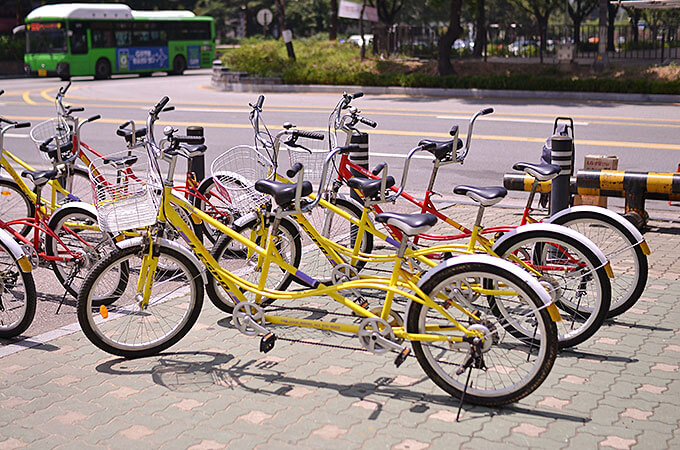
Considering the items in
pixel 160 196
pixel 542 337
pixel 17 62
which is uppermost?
pixel 17 62

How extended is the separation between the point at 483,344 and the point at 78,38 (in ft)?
112

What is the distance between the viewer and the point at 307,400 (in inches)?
171

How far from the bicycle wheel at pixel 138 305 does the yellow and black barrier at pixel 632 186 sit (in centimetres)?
394

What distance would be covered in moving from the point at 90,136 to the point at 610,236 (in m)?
12.3

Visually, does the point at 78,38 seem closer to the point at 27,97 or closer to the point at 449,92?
the point at 27,97

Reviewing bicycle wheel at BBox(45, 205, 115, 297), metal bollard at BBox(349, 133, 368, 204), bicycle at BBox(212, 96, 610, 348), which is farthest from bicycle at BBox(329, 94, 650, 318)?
bicycle wheel at BBox(45, 205, 115, 297)

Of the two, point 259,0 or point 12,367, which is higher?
point 259,0

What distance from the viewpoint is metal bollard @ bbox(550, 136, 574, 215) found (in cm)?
636

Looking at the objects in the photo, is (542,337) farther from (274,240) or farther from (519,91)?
(519,91)

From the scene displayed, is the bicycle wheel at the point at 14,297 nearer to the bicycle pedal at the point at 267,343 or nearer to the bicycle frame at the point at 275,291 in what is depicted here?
the bicycle frame at the point at 275,291

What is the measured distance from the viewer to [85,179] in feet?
25.5

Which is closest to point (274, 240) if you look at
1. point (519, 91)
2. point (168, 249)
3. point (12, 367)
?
point (168, 249)

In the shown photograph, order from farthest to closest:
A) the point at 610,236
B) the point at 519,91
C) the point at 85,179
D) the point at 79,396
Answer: the point at 519,91 < the point at 85,179 < the point at 610,236 < the point at 79,396

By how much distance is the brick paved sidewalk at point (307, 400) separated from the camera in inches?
154
